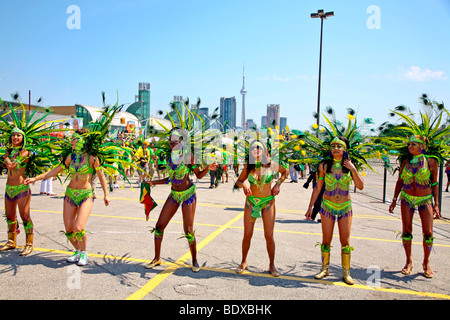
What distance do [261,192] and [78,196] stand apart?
8.52 ft

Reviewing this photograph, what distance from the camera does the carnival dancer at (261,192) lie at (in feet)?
14.8

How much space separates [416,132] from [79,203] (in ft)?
16.7

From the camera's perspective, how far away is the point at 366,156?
4879 mm

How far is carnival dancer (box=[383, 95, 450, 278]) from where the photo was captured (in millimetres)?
4703

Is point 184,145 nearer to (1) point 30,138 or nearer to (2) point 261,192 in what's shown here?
(2) point 261,192

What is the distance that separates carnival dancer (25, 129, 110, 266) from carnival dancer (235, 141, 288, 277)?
2109 mm

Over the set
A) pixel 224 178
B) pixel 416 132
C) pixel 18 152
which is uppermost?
pixel 416 132

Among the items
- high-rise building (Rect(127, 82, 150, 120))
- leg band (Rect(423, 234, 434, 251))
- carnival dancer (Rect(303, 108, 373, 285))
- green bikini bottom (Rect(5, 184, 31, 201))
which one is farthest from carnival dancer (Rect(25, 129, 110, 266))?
high-rise building (Rect(127, 82, 150, 120))

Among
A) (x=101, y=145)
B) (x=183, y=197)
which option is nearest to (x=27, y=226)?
(x=101, y=145)

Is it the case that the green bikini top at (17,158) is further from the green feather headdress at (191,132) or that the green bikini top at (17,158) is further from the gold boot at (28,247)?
the green feather headdress at (191,132)

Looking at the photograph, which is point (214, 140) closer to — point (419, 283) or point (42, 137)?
point (42, 137)

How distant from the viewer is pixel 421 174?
4773 mm
